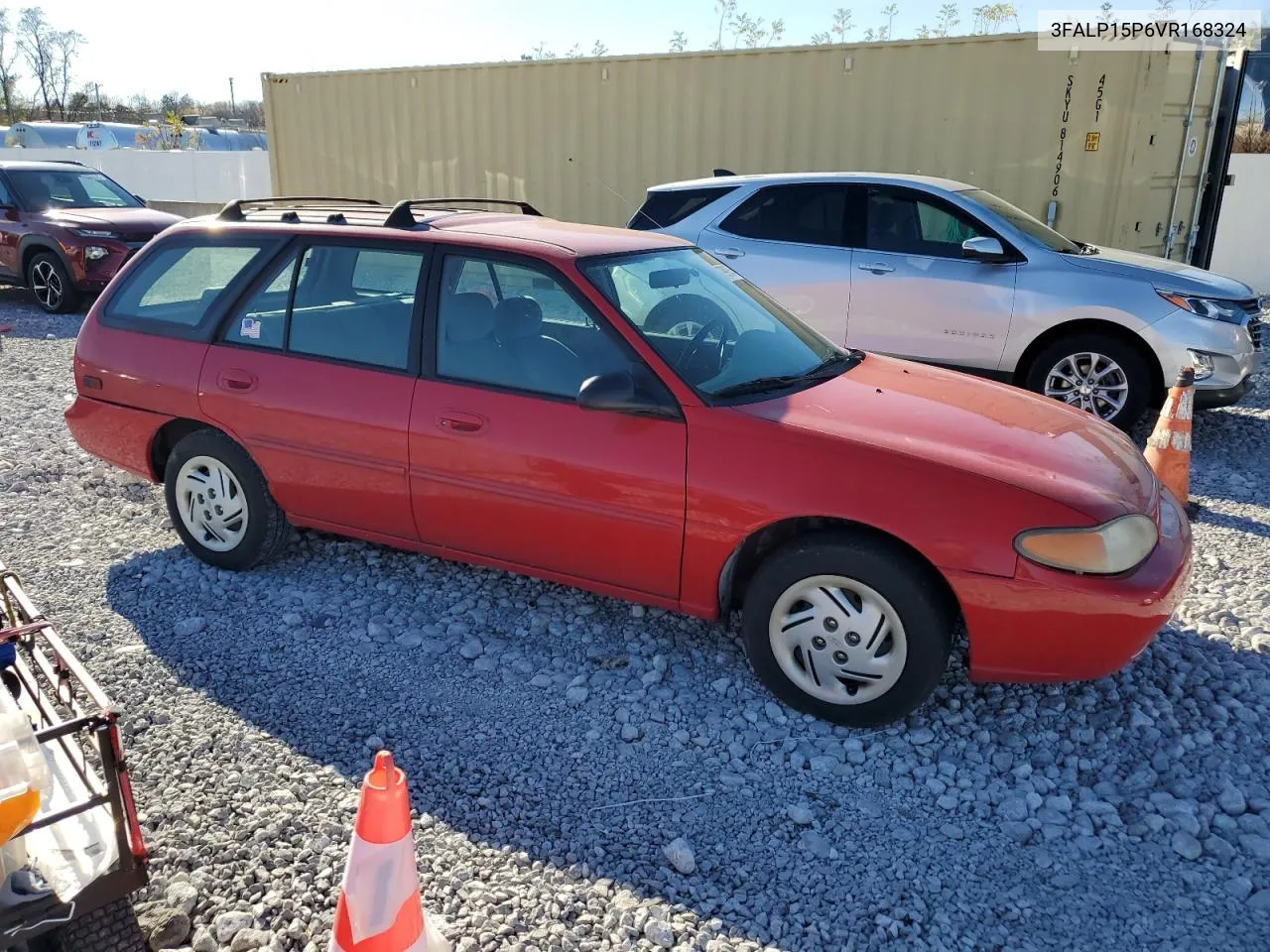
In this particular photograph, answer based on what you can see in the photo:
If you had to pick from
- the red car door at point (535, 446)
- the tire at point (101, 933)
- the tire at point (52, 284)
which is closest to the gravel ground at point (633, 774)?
the tire at point (101, 933)

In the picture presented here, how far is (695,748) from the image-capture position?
10.7ft

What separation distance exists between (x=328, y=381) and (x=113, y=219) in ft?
30.9

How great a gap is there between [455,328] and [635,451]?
3.09 feet

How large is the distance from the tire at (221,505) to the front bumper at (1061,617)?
286 cm

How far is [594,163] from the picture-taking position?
1095 centimetres

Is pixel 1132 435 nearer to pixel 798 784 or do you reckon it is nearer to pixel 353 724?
pixel 798 784

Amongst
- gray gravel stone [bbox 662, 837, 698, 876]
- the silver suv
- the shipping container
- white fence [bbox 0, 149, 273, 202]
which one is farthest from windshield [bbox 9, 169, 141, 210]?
gray gravel stone [bbox 662, 837, 698, 876]

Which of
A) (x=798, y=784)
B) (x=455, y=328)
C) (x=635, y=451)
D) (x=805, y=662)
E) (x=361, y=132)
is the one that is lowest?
(x=798, y=784)

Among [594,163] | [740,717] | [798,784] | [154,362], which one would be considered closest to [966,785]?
[798,784]

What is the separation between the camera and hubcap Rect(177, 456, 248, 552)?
4328 mm

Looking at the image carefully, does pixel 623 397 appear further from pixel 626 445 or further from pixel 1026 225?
pixel 1026 225

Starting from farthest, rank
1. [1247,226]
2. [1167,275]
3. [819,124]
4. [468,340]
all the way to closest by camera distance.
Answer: [1247,226], [819,124], [1167,275], [468,340]

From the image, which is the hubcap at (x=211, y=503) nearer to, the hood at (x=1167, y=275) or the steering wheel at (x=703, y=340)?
the steering wheel at (x=703, y=340)

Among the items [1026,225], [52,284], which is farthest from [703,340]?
[52,284]
